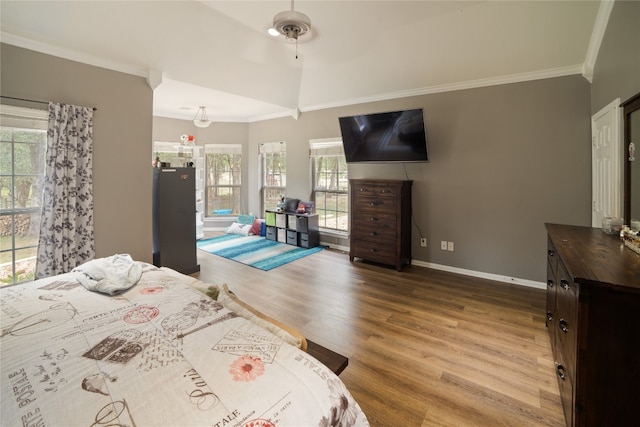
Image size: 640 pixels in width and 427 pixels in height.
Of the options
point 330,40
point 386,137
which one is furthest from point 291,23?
point 386,137

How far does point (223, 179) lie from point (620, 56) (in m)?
6.41

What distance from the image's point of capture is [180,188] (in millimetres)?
3854

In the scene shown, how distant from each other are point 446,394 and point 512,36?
132 inches

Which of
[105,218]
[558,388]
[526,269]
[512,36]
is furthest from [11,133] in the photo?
[526,269]

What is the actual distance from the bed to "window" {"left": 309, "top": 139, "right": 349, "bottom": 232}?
12.7 feet

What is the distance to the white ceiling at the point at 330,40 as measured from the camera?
2.62m

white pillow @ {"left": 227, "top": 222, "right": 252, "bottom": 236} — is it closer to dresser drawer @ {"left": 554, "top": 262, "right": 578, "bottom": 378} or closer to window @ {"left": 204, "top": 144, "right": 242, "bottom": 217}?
window @ {"left": 204, "top": 144, "right": 242, "bottom": 217}

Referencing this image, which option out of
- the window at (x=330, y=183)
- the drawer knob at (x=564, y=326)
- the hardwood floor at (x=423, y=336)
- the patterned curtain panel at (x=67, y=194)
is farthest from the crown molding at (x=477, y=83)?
the patterned curtain panel at (x=67, y=194)

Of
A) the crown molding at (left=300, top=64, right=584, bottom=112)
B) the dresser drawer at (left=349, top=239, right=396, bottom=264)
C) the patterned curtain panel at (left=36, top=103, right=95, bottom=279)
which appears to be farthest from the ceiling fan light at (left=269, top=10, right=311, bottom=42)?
the dresser drawer at (left=349, top=239, right=396, bottom=264)

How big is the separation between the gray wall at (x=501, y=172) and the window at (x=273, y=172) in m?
2.43

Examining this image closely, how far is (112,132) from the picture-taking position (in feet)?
10.3

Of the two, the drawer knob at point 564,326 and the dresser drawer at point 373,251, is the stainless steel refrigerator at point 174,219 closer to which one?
the dresser drawer at point 373,251

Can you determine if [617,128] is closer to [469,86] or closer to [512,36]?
[512,36]

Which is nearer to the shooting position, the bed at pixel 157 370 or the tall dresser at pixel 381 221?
the bed at pixel 157 370
